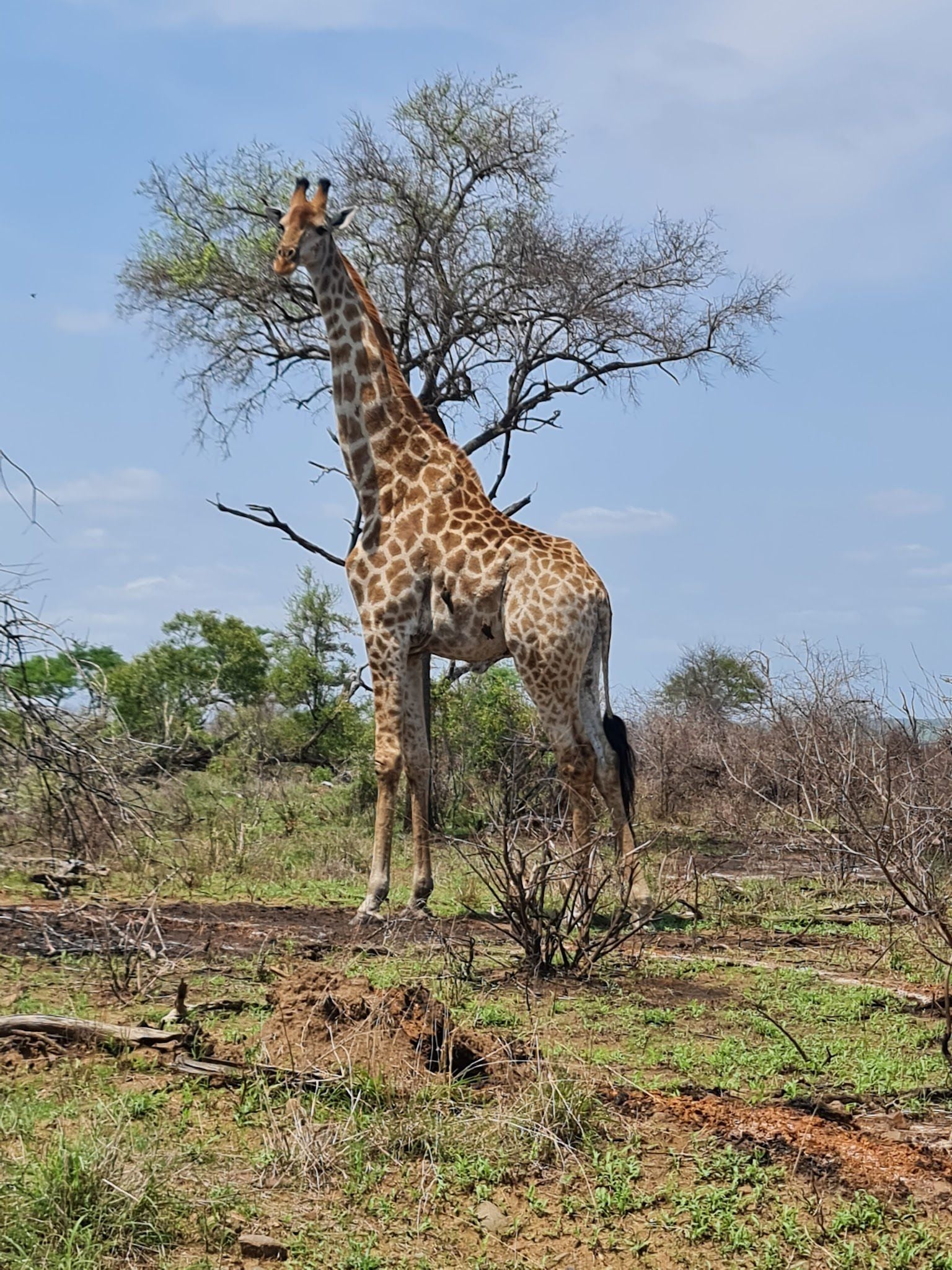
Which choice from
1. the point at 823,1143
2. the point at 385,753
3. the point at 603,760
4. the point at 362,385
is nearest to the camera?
the point at 823,1143

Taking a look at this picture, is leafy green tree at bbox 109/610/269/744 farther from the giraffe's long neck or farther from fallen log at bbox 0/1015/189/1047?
fallen log at bbox 0/1015/189/1047

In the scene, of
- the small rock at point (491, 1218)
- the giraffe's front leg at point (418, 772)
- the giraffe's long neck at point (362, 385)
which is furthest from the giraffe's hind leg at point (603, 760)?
the small rock at point (491, 1218)

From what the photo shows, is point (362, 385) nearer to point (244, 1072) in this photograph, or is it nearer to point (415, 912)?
point (415, 912)

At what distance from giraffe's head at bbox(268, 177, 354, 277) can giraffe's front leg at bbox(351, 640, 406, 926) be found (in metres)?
2.59

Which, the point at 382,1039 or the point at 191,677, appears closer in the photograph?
the point at 382,1039

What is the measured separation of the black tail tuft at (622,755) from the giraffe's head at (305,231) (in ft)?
11.6

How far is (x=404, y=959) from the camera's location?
6.65 meters

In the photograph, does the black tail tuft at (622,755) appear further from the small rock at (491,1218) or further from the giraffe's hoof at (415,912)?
the small rock at (491,1218)

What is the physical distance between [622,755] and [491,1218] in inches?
198

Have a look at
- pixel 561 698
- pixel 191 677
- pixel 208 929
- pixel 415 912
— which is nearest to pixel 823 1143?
pixel 415 912

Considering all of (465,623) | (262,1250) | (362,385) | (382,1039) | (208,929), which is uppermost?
(362,385)

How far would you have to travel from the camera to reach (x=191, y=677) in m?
18.5

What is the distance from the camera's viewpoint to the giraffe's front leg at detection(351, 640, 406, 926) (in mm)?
8070

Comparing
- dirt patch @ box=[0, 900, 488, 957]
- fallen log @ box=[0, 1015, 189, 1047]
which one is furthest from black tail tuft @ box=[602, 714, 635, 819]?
fallen log @ box=[0, 1015, 189, 1047]
